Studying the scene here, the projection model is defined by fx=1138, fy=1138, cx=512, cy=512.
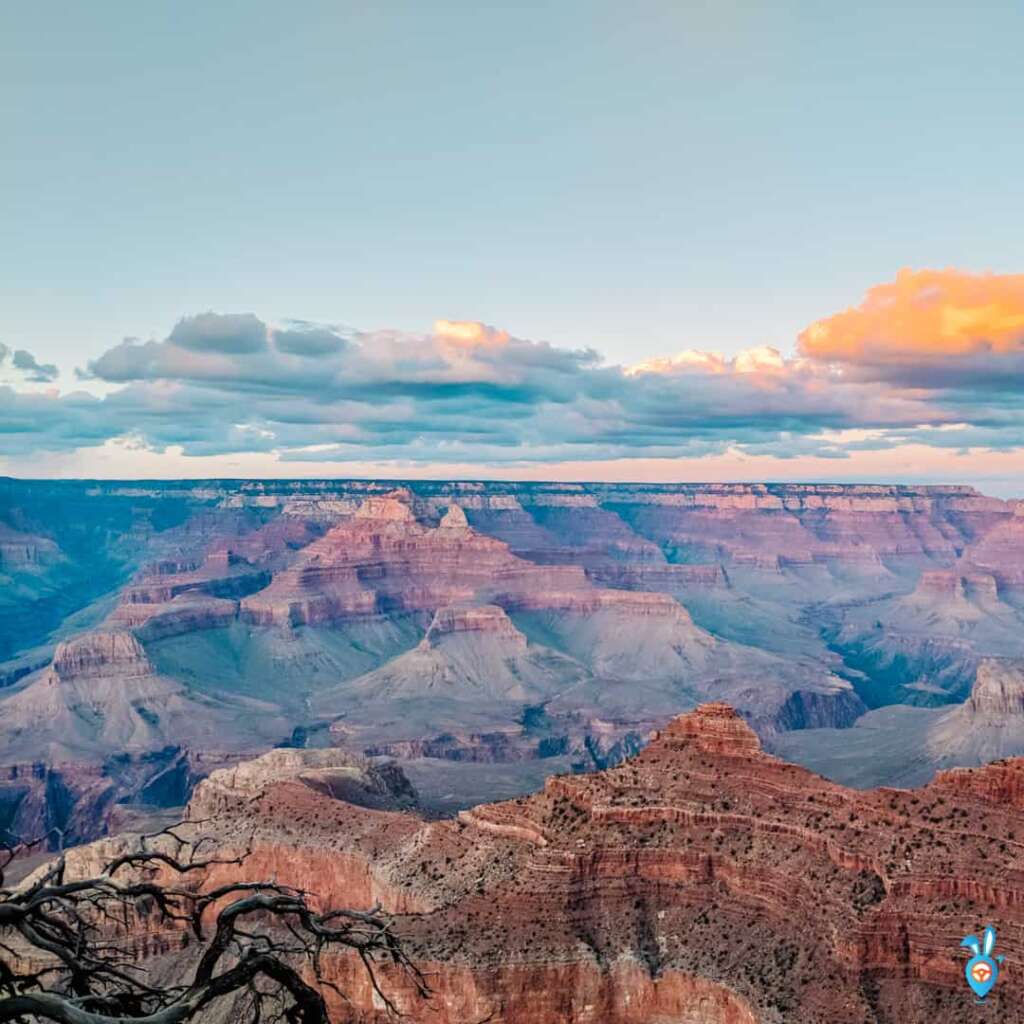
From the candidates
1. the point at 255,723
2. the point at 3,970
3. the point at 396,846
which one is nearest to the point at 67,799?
the point at 255,723

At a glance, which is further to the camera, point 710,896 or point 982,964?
point 710,896

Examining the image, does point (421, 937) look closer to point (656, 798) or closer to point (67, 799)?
point (656, 798)

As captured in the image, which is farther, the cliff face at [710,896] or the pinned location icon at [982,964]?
the cliff face at [710,896]

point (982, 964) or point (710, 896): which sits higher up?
point (982, 964)

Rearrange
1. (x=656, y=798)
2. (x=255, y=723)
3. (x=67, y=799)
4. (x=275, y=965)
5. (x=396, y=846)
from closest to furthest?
(x=275, y=965) → (x=656, y=798) → (x=396, y=846) → (x=67, y=799) → (x=255, y=723)
